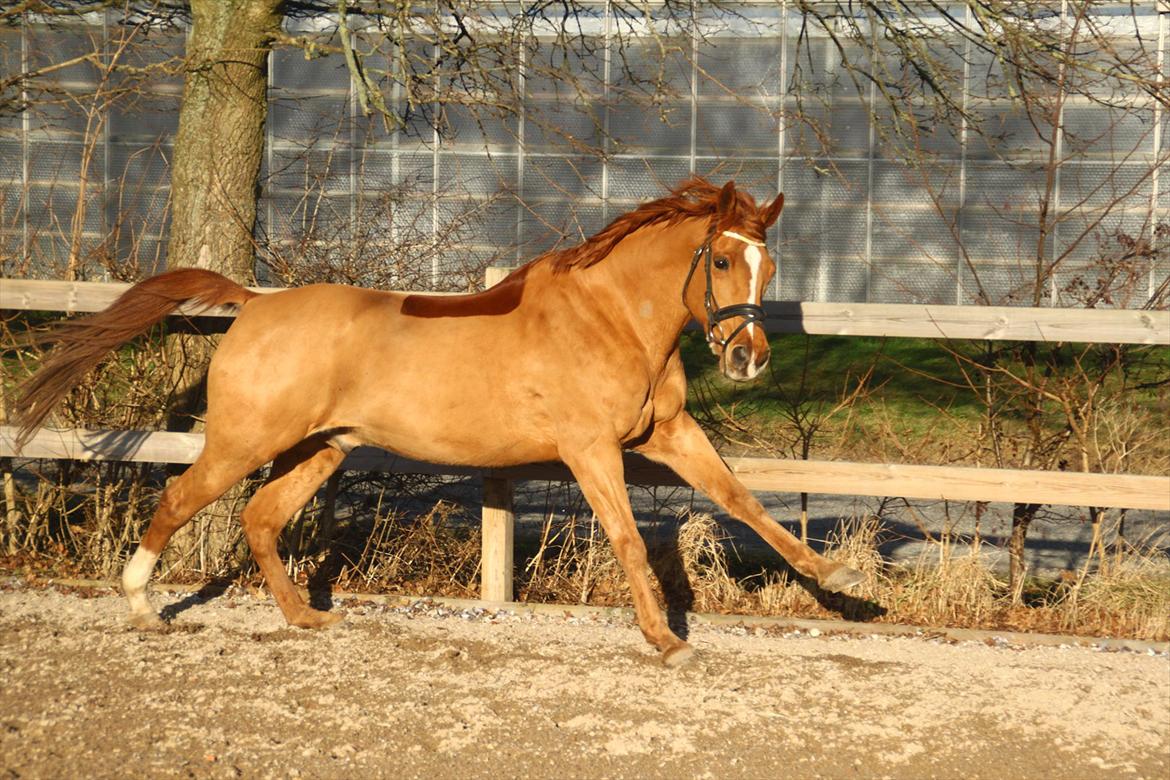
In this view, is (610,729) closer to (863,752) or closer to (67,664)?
(863,752)

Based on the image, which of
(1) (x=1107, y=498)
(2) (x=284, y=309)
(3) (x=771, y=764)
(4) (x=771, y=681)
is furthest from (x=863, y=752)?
(2) (x=284, y=309)

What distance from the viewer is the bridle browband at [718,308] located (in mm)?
4863

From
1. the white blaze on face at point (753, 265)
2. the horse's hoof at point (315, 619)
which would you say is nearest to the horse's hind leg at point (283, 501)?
the horse's hoof at point (315, 619)

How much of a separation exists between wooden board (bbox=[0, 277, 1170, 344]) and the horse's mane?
754 millimetres

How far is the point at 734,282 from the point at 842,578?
1.30 metres

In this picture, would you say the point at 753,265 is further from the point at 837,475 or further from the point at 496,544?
the point at 496,544

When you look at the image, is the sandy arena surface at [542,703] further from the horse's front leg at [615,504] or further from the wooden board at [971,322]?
the wooden board at [971,322]

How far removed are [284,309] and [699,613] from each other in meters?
2.48

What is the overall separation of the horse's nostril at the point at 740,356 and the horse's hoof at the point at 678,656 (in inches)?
45.7

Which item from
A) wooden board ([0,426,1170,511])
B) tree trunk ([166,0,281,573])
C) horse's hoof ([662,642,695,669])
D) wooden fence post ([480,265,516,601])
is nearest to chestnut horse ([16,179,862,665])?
horse's hoof ([662,642,695,669])

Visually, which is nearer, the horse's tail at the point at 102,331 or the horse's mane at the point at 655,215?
the horse's mane at the point at 655,215

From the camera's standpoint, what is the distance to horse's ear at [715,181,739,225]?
4941 mm

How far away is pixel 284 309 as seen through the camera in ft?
17.7

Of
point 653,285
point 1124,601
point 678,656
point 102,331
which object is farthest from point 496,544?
point 1124,601
